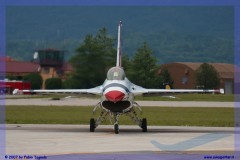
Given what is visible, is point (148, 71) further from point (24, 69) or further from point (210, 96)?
point (24, 69)

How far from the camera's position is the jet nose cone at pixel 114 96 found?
27.0 metres

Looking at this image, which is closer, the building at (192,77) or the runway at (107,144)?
the runway at (107,144)

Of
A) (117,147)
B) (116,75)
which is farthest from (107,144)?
(116,75)

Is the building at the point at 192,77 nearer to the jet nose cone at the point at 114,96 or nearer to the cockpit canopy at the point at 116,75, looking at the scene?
the cockpit canopy at the point at 116,75

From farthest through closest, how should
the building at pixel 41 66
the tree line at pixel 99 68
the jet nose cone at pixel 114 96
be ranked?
the building at pixel 41 66, the tree line at pixel 99 68, the jet nose cone at pixel 114 96

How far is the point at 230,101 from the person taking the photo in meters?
78.9

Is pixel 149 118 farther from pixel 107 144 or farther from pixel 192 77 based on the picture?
pixel 192 77

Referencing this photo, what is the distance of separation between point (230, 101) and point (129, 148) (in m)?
59.2

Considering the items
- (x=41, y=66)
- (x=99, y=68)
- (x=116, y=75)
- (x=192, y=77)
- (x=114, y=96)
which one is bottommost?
(x=114, y=96)

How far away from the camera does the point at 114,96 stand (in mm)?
26953

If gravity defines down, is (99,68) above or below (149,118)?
above

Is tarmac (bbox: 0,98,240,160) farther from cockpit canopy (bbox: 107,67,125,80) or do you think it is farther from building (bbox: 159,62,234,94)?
building (bbox: 159,62,234,94)

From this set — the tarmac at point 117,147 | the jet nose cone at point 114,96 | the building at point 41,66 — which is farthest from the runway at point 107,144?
the building at point 41,66

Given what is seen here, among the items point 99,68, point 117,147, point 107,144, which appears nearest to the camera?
point 117,147
